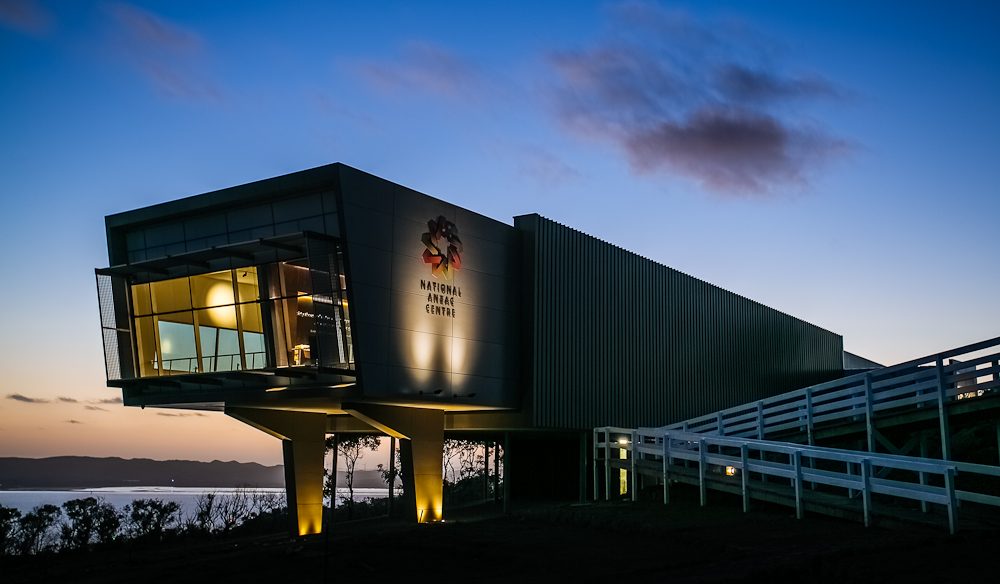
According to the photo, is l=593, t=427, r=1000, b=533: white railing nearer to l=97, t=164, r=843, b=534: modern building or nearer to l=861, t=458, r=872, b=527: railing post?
l=861, t=458, r=872, b=527: railing post

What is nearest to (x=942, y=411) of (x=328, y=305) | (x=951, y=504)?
(x=951, y=504)

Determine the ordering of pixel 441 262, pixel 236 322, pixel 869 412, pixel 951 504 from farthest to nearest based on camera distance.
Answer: pixel 441 262, pixel 236 322, pixel 869 412, pixel 951 504

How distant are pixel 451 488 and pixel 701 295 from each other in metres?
25.7

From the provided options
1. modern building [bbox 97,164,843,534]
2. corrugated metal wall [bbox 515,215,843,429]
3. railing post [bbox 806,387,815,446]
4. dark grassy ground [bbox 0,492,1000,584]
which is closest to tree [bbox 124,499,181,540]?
modern building [bbox 97,164,843,534]

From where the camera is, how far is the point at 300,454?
31516 millimetres

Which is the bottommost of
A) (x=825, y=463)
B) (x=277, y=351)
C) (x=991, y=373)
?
(x=825, y=463)

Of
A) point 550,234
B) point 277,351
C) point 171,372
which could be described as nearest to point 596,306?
point 550,234

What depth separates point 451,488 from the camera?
59844 millimetres

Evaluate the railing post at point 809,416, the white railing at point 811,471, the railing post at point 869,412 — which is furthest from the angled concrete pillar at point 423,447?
the railing post at point 869,412

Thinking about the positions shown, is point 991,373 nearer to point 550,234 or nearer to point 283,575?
point 550,234

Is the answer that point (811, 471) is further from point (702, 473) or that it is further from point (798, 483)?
point (702, 473)

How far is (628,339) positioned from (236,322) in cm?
1580

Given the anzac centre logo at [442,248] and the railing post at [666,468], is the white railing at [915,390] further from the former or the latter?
the anzac centre logo at [442,248]

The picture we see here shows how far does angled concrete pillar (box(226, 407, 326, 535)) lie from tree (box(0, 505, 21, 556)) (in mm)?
9035
